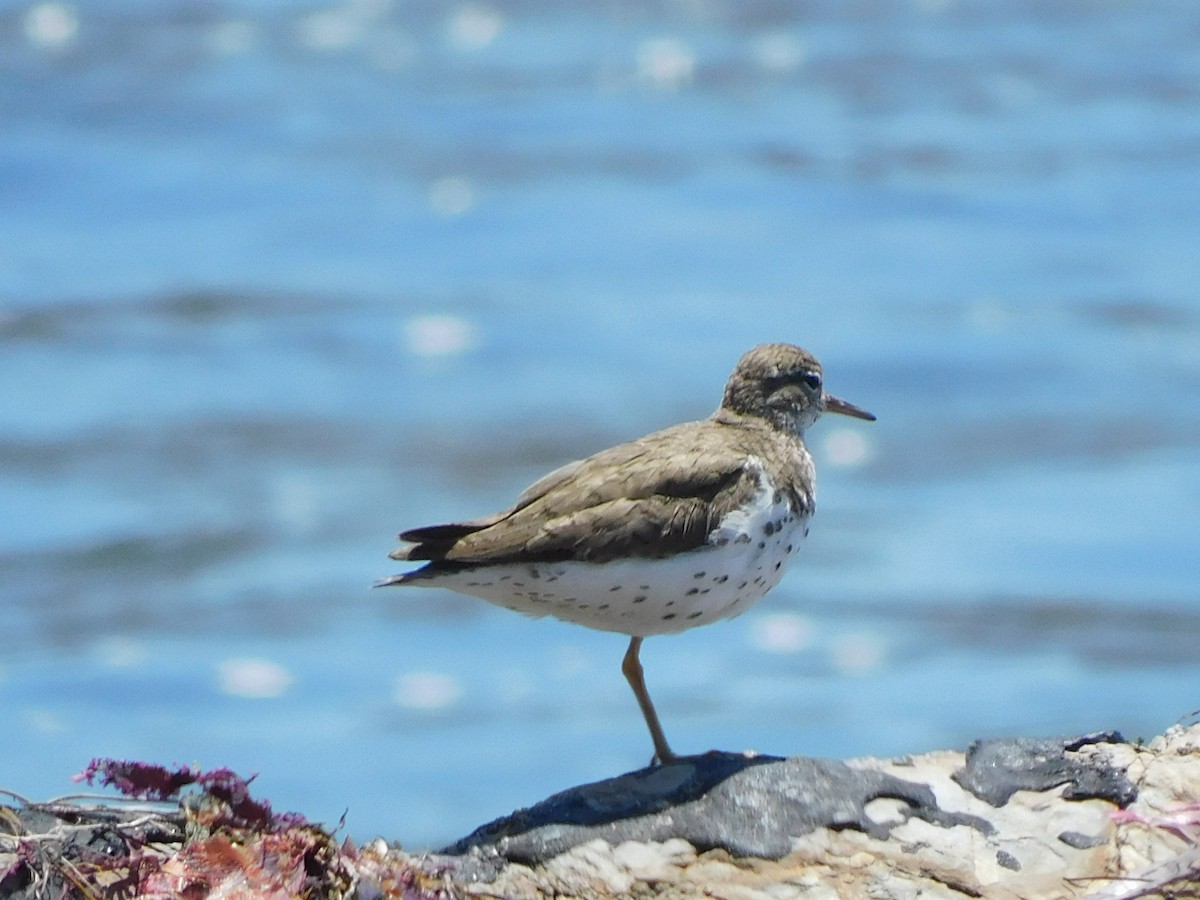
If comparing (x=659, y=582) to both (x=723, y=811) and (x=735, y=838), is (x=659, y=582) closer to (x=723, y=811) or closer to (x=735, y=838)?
(x=723, y=811)

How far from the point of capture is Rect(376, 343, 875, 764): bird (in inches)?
260

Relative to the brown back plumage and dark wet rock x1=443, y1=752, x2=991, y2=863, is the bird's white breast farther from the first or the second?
dark wet rock x1=443, y1=752, x2=991, y2=863

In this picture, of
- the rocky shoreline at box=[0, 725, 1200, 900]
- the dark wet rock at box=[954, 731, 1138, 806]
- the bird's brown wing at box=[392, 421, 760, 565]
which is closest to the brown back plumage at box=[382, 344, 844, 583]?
the bird's brown wing at box=[392, 421, 760, 565]

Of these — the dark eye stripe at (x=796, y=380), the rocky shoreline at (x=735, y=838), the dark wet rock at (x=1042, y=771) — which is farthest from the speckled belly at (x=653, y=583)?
the dark wet rock at (x=1042, y=771)

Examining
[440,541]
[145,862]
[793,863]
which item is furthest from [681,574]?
[145,862]

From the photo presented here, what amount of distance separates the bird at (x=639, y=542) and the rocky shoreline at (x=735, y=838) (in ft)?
2.32

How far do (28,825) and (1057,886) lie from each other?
3195 millimetres

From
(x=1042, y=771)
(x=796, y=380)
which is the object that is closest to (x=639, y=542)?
(x=796, y=380)

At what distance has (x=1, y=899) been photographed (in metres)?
5.24

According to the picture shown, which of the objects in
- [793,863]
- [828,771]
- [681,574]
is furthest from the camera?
[681,574]

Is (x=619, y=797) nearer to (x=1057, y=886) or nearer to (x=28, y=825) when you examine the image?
(x=1057, y=886)

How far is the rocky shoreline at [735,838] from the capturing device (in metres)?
5.30

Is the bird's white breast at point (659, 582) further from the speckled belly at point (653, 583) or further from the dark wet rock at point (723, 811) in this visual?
the dark wet rock at point (723, 811)

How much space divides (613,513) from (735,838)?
4.66ft
